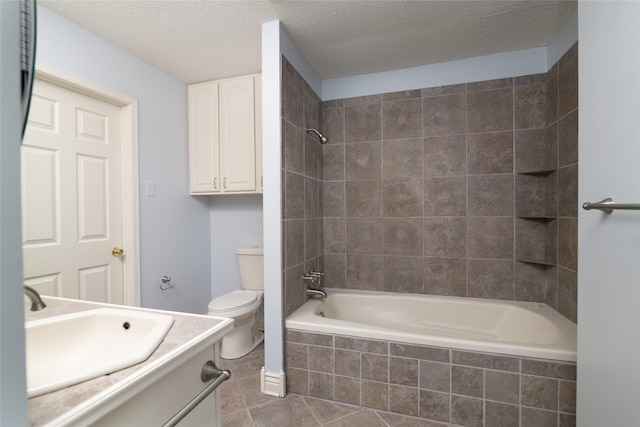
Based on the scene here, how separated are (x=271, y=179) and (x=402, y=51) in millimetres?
1396

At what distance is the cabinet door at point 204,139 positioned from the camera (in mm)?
2377

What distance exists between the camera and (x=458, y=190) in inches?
83.6

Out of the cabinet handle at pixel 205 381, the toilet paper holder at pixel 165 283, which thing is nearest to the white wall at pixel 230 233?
the toilet paper holder at pixel 165 283

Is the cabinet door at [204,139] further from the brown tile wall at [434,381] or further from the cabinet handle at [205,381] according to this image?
the cabinet handle at [205,381]

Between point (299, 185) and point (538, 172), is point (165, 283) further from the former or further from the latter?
point (538, 172)

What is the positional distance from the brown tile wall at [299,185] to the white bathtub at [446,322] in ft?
0.93

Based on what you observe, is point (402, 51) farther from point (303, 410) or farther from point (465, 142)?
point (303, 410)

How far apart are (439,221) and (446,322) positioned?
79 cm

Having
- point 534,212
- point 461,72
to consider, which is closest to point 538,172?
point 534,212

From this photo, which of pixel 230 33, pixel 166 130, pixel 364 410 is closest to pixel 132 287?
pixel 166 130

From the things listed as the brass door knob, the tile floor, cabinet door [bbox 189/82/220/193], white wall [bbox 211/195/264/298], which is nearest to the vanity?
the tile floor

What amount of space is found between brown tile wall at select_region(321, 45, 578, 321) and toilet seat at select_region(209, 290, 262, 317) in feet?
2.25

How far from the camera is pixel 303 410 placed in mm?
1554

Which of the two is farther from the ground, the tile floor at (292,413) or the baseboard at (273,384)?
the baseboard at (273,384)
